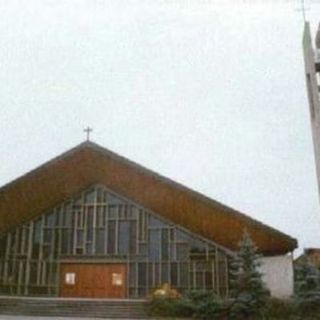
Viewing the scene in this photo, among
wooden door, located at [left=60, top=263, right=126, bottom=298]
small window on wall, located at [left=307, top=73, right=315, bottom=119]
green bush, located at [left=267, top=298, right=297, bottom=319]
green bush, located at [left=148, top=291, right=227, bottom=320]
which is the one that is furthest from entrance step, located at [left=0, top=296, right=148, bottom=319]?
small window on wall, located at [left=307, top=73, right=315, bottom=119]

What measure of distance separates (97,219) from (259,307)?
8.56m

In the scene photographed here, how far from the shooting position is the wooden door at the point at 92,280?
24312mm

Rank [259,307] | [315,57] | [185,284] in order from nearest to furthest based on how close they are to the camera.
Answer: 1. [315,57]
2. [259,307]
3. [185,284]

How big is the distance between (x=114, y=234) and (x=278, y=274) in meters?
7.05

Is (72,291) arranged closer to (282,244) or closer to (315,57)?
(282,244)

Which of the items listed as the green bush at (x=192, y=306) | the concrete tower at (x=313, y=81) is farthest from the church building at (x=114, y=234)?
the concrete tower at (x=313, y=81)

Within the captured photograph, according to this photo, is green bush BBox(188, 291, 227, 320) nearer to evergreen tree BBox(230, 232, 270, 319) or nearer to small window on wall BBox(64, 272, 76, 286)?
evergreen tree BBox(230, 232, 270, 319)

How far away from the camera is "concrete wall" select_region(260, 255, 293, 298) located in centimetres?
2328

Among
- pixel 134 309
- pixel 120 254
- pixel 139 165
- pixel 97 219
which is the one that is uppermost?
pixel 139 165

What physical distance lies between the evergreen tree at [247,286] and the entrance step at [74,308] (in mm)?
3320

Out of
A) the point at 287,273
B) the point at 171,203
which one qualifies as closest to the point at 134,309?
the point at 171,203

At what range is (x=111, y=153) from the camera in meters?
25.5

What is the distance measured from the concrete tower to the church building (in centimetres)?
1501

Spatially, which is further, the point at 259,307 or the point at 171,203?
the point at 171,203
